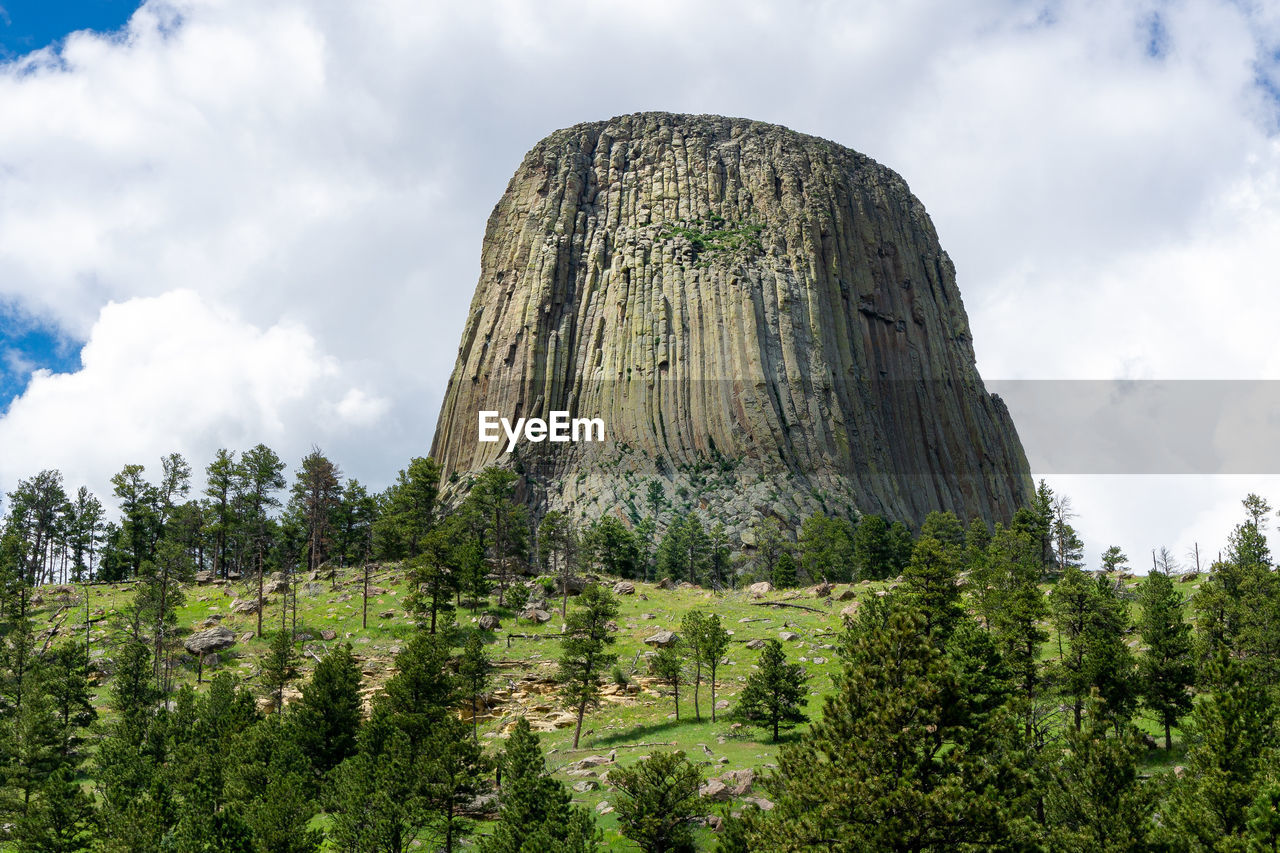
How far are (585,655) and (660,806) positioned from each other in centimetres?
1871

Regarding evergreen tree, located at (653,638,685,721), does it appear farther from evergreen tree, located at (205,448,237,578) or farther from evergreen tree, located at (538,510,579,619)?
evergreen tree, located at (205,448,237,578)

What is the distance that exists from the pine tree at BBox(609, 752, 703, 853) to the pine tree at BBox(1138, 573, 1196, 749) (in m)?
23.8

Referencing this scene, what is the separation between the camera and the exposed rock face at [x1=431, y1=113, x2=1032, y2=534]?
12181cm

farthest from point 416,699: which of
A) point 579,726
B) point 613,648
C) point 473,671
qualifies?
point 613,648

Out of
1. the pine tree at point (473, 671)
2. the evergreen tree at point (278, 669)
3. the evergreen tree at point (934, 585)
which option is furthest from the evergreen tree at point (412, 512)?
the evergreen tree at point (934, 585)

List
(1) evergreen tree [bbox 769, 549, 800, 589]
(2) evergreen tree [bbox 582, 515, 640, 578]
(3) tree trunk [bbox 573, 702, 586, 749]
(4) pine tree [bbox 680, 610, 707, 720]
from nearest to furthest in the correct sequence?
(3) tree trunk [bbox 573, 702, 586, 749] < (4) pine tree [bbox 680, 610, 707, 720] < (1) evergreen tree [bbox 769, 549, 800, 589] < (2) evergreen tree [bbox 582, 515, 640, 578]

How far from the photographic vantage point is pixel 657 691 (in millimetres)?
59625

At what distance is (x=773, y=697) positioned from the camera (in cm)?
4944

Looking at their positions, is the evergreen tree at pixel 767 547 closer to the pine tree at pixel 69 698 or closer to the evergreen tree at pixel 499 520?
the evergreen tree at pixel 499 520

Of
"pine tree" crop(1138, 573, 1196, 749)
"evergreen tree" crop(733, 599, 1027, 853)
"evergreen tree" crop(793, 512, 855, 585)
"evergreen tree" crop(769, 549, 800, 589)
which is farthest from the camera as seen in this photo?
"evergreen tree" crop(793, 512, 855, 585)

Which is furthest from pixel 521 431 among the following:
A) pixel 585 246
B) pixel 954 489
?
pixel 954 489

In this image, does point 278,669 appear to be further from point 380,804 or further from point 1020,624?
point 1020,624

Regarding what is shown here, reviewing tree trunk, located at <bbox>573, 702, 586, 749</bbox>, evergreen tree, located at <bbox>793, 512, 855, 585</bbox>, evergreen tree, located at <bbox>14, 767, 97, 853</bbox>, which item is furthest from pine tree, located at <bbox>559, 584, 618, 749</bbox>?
evergreen tree, located at <bbox>793, 512, 855, 585</bbox>

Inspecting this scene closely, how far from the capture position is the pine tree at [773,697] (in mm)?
49281
